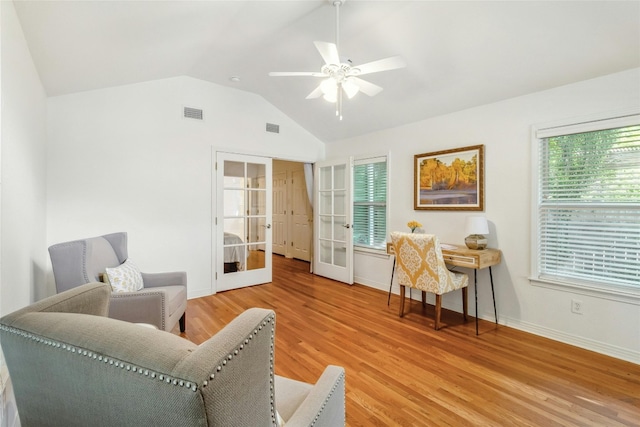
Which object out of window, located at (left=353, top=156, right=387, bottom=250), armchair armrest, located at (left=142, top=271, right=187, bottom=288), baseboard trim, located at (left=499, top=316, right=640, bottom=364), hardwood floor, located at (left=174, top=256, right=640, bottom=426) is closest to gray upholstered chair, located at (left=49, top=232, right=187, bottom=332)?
armchair armrest, located at (left=142, top=271, right=187, bottom=288)

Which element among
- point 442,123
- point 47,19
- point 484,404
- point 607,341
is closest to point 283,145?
point 442,123

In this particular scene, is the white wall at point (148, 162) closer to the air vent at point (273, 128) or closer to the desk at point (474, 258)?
the air vent at point (273, 128)

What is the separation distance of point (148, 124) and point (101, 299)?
3.09 m

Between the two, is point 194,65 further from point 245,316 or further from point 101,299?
point 245,316

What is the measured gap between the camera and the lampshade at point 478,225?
10.0 feet

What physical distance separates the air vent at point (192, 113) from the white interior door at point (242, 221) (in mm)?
563

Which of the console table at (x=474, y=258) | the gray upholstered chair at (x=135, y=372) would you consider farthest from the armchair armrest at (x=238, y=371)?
the console table at (x=474, y=258)

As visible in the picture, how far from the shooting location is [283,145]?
4.83 meters

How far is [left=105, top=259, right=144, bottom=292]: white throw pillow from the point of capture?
2.44m

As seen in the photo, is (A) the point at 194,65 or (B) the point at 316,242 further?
(B) the point at 316,242

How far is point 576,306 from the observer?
8.80 feet

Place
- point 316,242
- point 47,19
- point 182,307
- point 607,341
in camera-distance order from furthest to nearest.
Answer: point 316,242
point 182,307
point 607,341
point 47,19

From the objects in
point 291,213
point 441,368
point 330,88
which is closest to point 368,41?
point 330,88

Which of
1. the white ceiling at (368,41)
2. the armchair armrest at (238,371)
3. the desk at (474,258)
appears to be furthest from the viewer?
the desk at (474,258)
